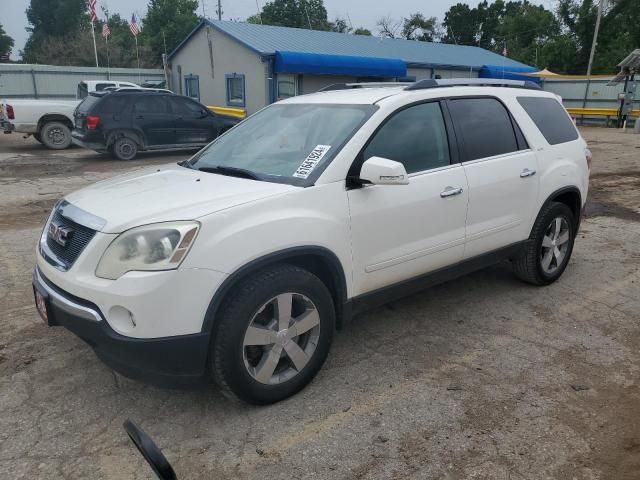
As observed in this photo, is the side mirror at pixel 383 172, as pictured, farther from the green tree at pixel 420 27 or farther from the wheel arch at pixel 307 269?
the green tree at pixel 420 27

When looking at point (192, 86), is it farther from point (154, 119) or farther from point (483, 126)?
point (483, 126)

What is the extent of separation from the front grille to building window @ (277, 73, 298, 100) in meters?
17.0

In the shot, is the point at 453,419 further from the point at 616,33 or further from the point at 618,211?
the point at 616,33

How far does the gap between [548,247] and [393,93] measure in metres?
→ 2.19

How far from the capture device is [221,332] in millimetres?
2656

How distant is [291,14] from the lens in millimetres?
58938

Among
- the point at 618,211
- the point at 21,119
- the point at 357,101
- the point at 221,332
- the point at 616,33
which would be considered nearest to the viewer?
the point at 221,332

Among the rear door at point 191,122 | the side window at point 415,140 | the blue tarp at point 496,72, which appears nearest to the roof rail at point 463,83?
the side window at point 415,140

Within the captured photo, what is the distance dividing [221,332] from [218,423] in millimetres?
572

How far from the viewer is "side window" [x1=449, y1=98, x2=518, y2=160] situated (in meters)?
3.88

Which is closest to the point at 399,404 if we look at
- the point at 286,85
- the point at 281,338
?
the point at 281,338

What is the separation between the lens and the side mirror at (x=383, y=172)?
2.96 metres

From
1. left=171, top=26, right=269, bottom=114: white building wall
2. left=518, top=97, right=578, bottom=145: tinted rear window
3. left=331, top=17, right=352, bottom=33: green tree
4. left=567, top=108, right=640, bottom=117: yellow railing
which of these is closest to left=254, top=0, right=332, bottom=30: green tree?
left=331, top=17, right=352, bottom=33: green tree

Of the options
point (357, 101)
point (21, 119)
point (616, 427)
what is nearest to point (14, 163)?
point (21, 119)
